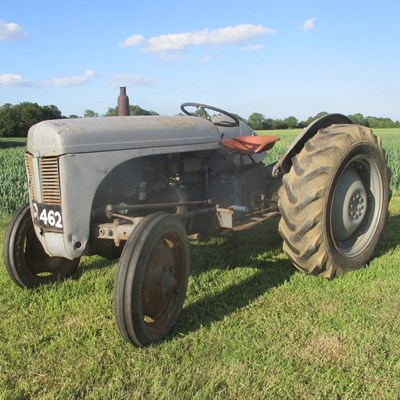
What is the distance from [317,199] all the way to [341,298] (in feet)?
2.53

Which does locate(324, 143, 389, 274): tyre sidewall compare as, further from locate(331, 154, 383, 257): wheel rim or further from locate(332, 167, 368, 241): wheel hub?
locate(332, 167, 368, 241): wheel hub

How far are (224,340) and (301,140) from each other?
1.89 meters

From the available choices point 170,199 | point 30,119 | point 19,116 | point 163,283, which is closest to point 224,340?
point 163,283

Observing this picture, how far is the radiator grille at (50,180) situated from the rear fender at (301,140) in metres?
1.79

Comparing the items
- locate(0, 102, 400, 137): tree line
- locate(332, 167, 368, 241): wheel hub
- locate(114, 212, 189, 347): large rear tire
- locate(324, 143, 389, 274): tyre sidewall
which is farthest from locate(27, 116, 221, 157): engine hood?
locate(0, 102, 400, 137): tree line

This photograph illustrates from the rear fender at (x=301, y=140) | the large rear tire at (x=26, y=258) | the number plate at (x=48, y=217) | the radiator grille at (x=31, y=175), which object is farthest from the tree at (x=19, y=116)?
the number plate at (x=48, y=217)

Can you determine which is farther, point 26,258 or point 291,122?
point 291,122

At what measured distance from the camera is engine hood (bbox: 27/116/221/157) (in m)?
2.85

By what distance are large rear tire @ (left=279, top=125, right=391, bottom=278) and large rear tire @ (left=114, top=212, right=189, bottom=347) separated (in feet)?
3.42

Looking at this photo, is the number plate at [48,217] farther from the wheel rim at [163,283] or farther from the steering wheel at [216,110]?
the steering wheel at [216,110]

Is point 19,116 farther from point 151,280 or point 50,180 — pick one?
point 151,280

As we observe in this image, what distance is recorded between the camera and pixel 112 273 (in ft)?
13.5

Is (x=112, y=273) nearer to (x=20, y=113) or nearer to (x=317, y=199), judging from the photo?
(x=317, y=199)

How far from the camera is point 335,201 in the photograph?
13.1 feet
